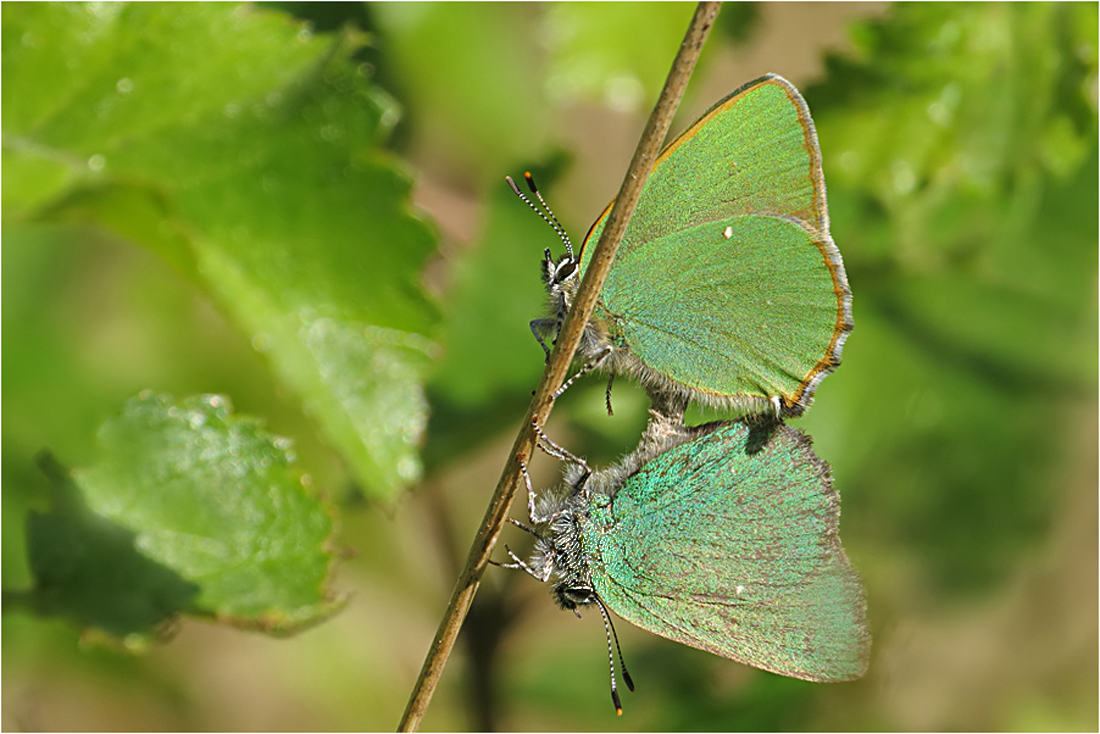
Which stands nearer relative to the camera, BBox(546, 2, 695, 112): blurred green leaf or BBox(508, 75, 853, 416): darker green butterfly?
BBox(508, 75, 853, 416): darker green butterfly

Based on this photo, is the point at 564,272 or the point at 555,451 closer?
the point at 555,451

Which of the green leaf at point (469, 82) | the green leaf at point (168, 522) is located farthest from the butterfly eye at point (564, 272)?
the green leaf at point (469, 82)

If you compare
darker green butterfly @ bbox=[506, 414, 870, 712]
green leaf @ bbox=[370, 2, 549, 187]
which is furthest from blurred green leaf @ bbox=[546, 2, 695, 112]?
darker green butterfly @ bbox=[506, 414, 870, 712]

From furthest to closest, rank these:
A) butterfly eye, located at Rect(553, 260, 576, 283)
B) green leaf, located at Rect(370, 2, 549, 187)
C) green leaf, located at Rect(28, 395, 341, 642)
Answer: green leaf, located at Rect(370, 2, 549, 187) → green leaf, located at Rect(28, 395, 341, 642) → butterfly eye, located at Rect(553, 260, 576, 283)

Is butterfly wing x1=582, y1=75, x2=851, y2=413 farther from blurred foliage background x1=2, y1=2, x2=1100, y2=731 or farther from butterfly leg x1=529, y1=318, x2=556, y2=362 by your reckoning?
blurred foliage background x1=2, y1=2, x2=1100, y2=731

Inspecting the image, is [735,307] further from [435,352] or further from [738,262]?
[435,352]

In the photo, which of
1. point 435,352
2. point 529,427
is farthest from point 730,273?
point 435,352
